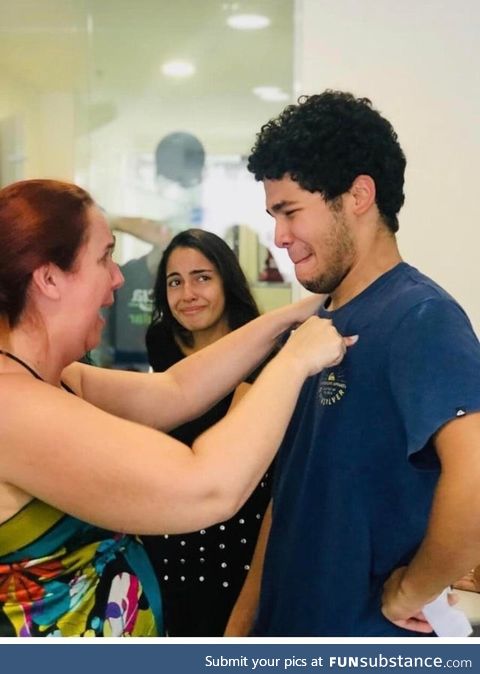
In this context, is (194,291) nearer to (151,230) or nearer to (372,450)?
(151,230)

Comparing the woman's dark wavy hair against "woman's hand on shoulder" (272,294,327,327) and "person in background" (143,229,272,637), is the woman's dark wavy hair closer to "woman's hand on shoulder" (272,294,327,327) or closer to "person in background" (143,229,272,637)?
"person in background" (143,229,272,637)

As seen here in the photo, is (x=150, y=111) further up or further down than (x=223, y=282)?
further up

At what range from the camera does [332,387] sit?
105 centimetres

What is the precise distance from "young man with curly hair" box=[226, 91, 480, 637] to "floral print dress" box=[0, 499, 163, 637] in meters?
0.24

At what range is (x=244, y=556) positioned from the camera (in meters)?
1.59

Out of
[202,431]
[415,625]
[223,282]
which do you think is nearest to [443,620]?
[415,625]

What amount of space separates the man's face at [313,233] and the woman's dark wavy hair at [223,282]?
75cm

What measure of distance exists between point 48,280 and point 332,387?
0.41m

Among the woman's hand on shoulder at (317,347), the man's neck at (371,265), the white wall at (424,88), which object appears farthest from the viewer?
the white wall at (424,88)

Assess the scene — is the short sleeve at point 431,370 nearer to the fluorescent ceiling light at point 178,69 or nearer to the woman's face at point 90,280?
the woman's face at point 90,280

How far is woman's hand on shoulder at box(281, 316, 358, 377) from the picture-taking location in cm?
94

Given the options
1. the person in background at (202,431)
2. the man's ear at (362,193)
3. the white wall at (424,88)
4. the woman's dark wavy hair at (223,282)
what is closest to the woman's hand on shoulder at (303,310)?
the man's ear at (362,193)

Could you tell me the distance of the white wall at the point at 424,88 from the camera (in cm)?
221

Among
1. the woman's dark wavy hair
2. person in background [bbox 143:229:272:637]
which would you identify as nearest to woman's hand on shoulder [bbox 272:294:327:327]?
person in background [bbox 143:229:272:637]
